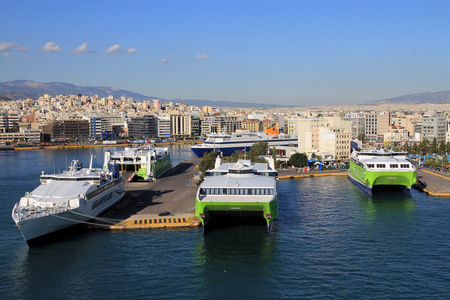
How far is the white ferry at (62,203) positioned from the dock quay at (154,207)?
76 cm

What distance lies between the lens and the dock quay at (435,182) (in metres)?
26.3

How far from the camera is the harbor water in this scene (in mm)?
12414

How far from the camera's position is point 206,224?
56.8 ft

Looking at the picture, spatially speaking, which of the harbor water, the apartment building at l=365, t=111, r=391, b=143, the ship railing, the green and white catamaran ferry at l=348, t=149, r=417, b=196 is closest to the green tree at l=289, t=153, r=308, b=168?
the green and white catamaran ferry at l=348, t=149, r=417, b=196

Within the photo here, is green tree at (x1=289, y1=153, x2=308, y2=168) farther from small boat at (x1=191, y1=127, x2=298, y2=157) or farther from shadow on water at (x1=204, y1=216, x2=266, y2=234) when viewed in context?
shadow on water at (x1=204, y1=216, x2=266, y2=234)

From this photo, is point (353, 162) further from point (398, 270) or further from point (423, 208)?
point (398, 270)

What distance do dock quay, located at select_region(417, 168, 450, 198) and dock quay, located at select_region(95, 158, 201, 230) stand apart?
44.5 ft

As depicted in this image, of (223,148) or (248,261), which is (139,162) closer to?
(248,261)

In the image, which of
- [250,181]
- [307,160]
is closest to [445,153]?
[307,160]

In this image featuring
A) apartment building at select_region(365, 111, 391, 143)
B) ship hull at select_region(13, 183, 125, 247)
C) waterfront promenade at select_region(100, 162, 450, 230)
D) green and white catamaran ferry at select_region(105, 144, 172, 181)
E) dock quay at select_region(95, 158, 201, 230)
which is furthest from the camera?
apartment building at select_region(365, 111, 391, 143)

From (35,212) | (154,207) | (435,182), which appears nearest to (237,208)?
(154,207)

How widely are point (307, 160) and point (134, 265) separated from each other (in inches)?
1040

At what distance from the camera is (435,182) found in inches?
1178

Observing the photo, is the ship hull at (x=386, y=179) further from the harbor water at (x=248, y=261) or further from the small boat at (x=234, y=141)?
the small boat at (x=234, y=141)
